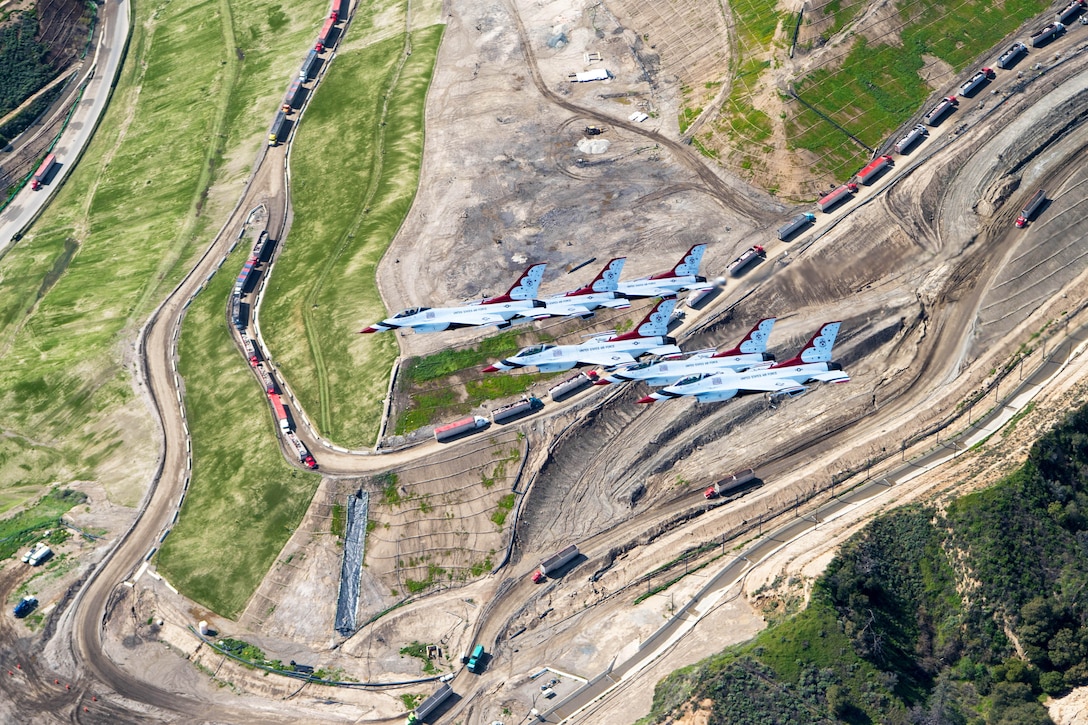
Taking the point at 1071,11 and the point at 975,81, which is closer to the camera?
the point at 975,81

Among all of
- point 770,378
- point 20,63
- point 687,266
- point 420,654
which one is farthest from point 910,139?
point 20,63

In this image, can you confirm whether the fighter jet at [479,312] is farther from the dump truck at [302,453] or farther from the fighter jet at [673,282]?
the dump truck at [302,453]

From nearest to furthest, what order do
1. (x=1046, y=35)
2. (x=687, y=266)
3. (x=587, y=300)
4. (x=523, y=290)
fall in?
(x=587, y=300) < (x=523, y=290) < (x=687, y=266) < (x=1046, y=35)

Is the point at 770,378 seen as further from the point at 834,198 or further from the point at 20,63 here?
the point at 20,63

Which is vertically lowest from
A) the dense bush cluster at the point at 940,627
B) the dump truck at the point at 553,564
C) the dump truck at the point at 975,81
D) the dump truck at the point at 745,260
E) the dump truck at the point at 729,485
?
the dense bush cluster at the point at 940,627

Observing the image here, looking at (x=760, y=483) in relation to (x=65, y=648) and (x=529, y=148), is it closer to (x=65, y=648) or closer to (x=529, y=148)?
(x=529, y=148)

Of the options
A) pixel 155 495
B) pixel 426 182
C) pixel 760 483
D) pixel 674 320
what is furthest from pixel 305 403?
pixel 760 483

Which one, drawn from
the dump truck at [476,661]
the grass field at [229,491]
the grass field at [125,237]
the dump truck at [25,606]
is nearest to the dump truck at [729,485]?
the dump truck at [476,661]
